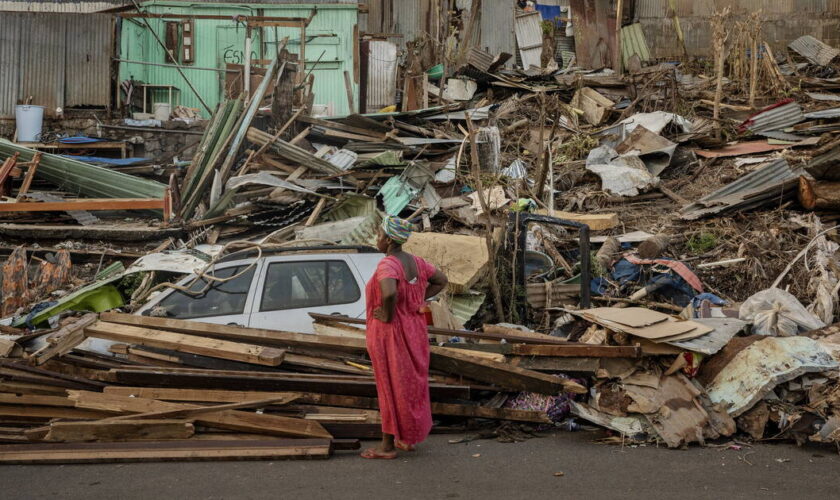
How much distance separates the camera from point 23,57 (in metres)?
18.5

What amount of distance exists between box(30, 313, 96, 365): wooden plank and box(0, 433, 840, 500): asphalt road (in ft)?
4.34

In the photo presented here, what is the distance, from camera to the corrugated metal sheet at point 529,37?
2222 cm

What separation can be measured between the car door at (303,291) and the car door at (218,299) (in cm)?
12

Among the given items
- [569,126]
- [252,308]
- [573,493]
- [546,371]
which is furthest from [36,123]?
[573,493]

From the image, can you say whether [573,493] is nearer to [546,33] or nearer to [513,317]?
[513,317]

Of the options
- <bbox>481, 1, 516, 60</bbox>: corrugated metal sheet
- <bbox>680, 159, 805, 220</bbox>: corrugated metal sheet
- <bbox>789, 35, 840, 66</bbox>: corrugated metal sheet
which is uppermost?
<bbox>481, 1, 516, 60</bbox>: corrugated metal sheet

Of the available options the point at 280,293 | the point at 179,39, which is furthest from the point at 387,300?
the point at 179,39

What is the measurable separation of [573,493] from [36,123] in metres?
15.8

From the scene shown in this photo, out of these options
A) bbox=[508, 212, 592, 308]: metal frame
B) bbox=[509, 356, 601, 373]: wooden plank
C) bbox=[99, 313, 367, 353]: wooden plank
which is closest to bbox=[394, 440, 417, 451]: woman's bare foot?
bbox=[99, 313, 367, 353]: wooden plank

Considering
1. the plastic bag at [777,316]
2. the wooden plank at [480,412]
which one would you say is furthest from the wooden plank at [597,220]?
the wooden plank at [480,412]

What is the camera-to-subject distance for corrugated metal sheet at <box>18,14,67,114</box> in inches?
726

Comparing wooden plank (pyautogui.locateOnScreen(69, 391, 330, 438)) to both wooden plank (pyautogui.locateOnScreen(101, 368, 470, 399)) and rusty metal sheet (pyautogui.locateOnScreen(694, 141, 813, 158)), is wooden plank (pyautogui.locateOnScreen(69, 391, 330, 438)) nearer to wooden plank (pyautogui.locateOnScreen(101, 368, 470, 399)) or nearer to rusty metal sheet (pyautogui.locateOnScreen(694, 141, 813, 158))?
wooden plank (pyautogui.locateOnScreen(101, 368, 470, 399))

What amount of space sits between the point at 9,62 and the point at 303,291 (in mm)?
14005

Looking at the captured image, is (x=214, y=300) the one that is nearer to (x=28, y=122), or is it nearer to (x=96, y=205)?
(x=96, y=205)
